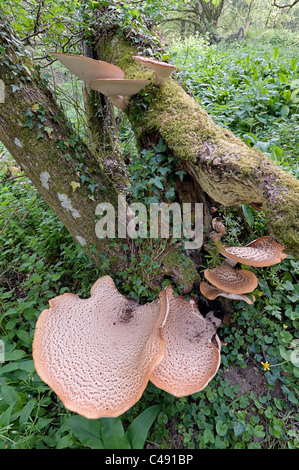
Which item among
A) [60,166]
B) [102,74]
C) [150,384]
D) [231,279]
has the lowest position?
[150,384]

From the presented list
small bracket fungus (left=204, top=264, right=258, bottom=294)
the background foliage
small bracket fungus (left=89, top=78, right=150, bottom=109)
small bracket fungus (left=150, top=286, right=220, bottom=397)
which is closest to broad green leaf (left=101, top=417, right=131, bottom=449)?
the background foliage

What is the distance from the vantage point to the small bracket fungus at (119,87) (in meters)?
2.03

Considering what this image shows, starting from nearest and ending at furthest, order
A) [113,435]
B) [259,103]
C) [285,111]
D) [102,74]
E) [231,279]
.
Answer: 1. [113,435]
2. [102,74]
3. [231,279]
4. [285,111]
5. [259,103]

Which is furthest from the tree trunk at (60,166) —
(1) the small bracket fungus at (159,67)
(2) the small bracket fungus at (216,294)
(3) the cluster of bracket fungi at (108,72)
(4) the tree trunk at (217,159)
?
(1) the small bracket fungus at (159,67)

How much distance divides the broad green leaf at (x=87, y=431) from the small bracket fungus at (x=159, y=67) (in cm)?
280

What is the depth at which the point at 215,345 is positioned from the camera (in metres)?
2.09

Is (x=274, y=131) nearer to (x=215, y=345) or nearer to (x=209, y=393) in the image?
(x=215, y=345)

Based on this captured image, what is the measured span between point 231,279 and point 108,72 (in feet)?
6.93

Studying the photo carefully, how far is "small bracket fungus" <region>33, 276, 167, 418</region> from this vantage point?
1.63 metres

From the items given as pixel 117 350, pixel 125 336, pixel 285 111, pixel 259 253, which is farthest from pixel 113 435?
pixel 285 111

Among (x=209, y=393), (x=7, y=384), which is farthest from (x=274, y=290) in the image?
(x=7, y=384)

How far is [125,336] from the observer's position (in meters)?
2.12

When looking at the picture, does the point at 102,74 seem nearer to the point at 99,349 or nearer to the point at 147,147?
the point at 147,147

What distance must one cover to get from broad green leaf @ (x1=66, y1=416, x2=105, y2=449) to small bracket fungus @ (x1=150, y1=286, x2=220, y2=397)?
0.64 m
